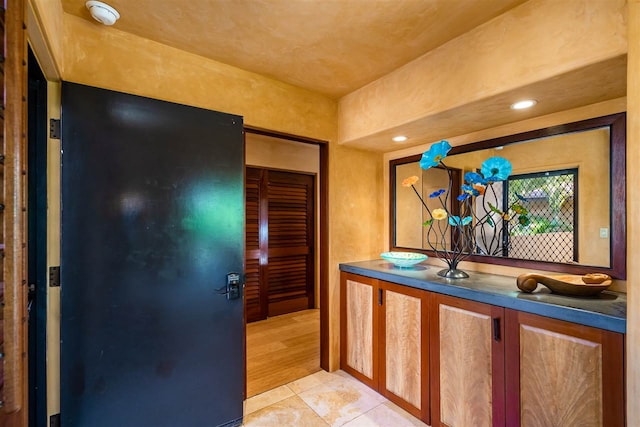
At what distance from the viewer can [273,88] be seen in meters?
2.24

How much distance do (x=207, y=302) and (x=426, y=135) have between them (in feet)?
6.52

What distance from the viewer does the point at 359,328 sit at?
243 cm

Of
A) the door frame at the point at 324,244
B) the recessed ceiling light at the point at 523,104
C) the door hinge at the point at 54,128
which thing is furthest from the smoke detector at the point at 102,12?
the recessed ceiling light at the point at 523,104

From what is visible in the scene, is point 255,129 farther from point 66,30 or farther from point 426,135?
point 426,135

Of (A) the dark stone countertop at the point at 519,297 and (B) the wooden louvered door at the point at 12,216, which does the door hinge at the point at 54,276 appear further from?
(A) the dark stone countertop at the point at 519,297

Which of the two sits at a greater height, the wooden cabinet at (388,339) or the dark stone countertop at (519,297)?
the dark stone countertop at (519,297)

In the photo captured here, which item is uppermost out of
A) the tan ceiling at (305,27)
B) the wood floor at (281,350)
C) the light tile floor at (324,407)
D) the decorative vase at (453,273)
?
the tan ceiling at (305,27)

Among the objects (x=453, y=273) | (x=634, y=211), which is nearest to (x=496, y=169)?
(x=453, y=273)

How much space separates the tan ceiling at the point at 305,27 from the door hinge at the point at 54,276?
1316mm

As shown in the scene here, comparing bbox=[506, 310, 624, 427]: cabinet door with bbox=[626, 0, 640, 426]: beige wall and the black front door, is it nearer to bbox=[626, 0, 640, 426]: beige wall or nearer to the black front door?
bbox=[626, 0, 640, 426]: beige wall

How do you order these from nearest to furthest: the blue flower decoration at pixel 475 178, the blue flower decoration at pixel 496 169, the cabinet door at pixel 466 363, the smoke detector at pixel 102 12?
1. the smoke detector at pixel 102 12
2. the cabinet door at pixel 466 363
3. the blue flower decoration at pixel 496 169
4. the blue flower decoration at pixel 475 178

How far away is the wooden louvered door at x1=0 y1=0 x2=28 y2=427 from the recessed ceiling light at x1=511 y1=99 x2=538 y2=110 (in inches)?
82.6

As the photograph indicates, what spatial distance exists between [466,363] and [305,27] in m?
2.13

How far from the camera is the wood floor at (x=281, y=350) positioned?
8.21 ft
